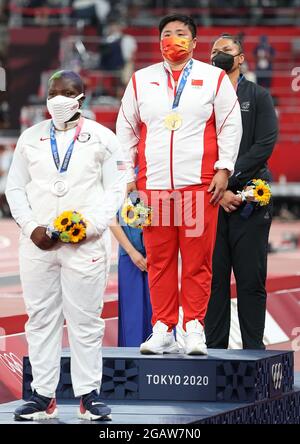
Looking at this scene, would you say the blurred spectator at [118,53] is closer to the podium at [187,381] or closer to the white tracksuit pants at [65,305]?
the podium at [187,381]

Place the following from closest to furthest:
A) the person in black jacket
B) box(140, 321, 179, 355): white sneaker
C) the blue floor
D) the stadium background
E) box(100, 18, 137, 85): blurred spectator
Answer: the blue floor → box(140, 321, 179, 355): white sneaker → the person in black jacket → the stadium background → box(100, 18, 137, 85): blurred spectator

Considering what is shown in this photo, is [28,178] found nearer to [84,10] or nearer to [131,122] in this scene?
[131,122]

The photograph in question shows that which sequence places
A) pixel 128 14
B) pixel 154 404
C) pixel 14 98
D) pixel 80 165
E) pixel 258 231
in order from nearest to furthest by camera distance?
pixel 80 165 < pixel 154 404 < pixel 258 231 < pixel 14 98 < pixel 128 14

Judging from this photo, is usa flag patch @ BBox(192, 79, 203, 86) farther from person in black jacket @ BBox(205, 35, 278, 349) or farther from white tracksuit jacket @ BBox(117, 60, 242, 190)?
person in black jacket @ BBox(205, 35, 278, 349)

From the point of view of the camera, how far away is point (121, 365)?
7223 millimetres

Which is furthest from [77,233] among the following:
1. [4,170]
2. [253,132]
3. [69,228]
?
[4,170]

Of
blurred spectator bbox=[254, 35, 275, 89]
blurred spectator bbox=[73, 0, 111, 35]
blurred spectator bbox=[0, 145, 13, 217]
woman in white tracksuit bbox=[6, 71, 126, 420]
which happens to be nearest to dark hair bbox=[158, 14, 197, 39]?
woman in white tracksuit bbox=[6, 71, 126, 420]

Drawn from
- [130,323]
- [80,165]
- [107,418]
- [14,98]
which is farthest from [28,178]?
[14,98]

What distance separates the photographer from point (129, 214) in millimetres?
7602

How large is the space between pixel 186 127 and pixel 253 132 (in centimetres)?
113

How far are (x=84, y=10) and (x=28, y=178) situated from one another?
755 inches

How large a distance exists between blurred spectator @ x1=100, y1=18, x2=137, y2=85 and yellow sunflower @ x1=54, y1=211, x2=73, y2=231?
678 inches

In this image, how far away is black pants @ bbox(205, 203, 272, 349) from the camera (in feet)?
27.0

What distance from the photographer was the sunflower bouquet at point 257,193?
813 centimetres
